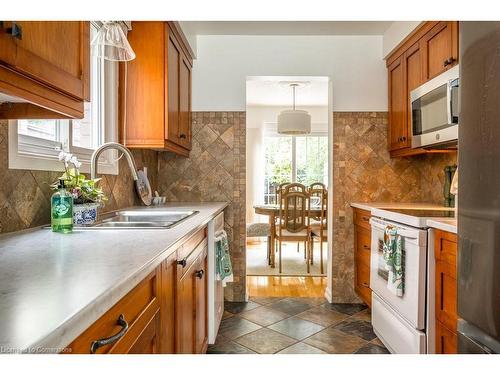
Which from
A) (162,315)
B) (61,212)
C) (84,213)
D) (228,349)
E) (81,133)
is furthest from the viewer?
(228,349)

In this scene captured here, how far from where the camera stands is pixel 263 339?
260cm

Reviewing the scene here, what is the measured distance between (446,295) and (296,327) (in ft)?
4.20

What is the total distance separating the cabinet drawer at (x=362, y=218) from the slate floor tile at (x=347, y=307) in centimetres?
74

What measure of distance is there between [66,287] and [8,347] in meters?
0.24

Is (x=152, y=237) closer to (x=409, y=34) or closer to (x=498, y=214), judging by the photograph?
(x=498, y=214)

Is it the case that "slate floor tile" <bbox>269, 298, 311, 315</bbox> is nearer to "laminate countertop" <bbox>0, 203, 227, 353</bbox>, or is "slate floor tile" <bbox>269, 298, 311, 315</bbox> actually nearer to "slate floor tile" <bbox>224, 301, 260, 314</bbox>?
"slate floor tile" <bbox>224, 301, 260, 314</bbox>

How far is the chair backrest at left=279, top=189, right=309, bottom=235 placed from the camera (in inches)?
177

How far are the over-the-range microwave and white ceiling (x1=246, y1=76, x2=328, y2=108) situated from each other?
231 centimetres

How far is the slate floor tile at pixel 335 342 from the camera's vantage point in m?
2.45

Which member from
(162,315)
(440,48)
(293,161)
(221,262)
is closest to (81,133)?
(221,262)

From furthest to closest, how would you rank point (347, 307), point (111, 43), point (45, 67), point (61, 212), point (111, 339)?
point (347, 307), point (111, 43), point (61, 212), point (45, 67), point (111, 339)

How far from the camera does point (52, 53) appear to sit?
1.03 meters

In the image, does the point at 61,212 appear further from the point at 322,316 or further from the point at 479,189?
the point at 322,316
